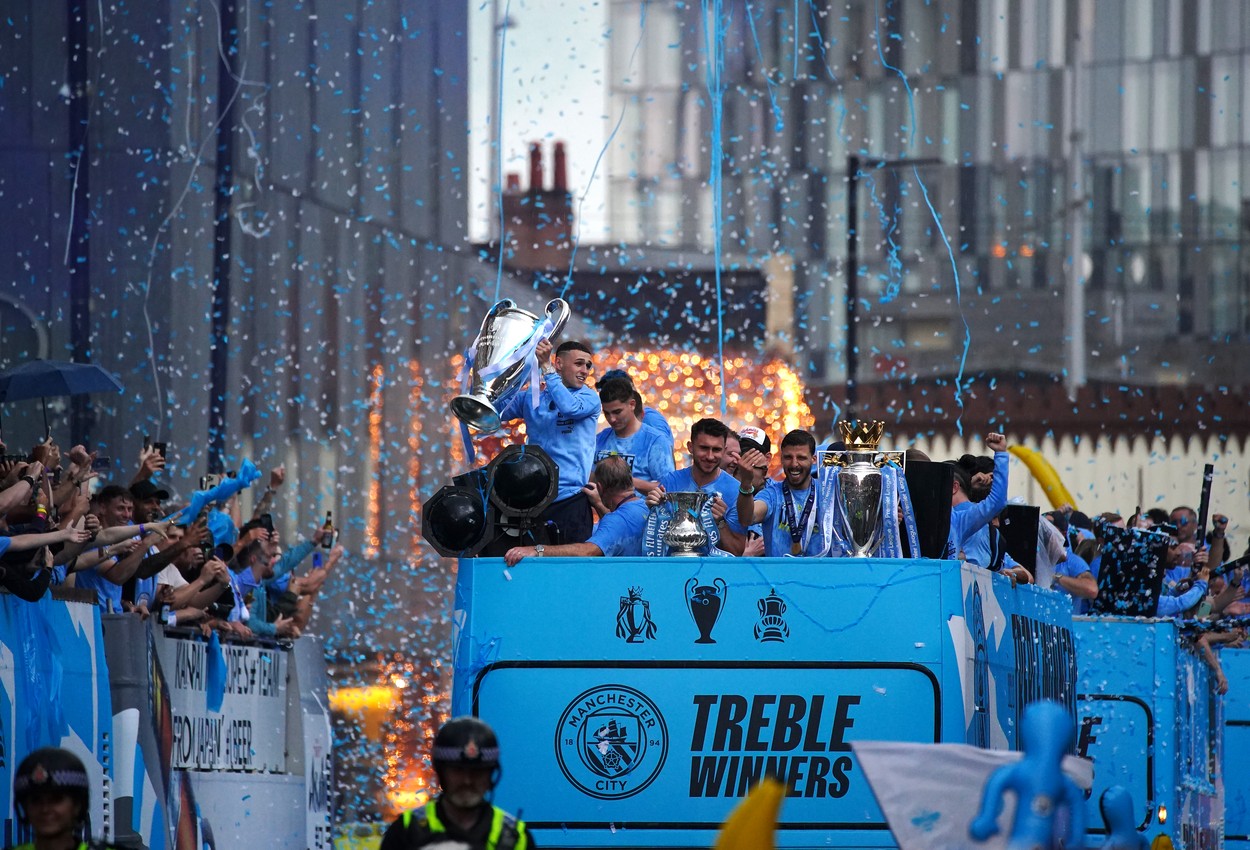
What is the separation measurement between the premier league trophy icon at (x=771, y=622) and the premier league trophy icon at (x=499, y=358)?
1.52 meters

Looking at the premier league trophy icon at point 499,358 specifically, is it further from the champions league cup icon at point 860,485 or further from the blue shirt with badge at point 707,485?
the champions league cup icon at point 860,485

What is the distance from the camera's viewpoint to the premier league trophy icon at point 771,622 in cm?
785

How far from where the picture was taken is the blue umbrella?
12547 mm

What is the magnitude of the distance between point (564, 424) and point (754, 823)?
15.6ft

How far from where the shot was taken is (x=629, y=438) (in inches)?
411

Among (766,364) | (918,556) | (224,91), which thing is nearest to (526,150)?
(766,364)

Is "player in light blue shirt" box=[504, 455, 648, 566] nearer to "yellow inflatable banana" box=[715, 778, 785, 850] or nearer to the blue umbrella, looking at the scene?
"yellow inflatable banana" box=[715, 778, 785, 850]

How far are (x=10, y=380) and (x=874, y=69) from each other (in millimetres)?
30426

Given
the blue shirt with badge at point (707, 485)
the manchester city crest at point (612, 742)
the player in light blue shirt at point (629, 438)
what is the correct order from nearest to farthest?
the manchester city crest at point (612, 742)
the blue shirt with badge at point (707, 485)
the player in light blue shirt at point (629, 438)

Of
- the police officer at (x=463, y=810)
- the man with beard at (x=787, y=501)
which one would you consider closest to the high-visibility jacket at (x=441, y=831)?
the police officer at (x=463, y=810)

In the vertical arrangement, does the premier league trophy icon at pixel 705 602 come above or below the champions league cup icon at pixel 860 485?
below

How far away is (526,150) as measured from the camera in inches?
1331

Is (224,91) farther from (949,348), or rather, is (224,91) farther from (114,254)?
(949,348)

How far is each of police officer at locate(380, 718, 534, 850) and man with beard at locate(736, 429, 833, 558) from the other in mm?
3320
